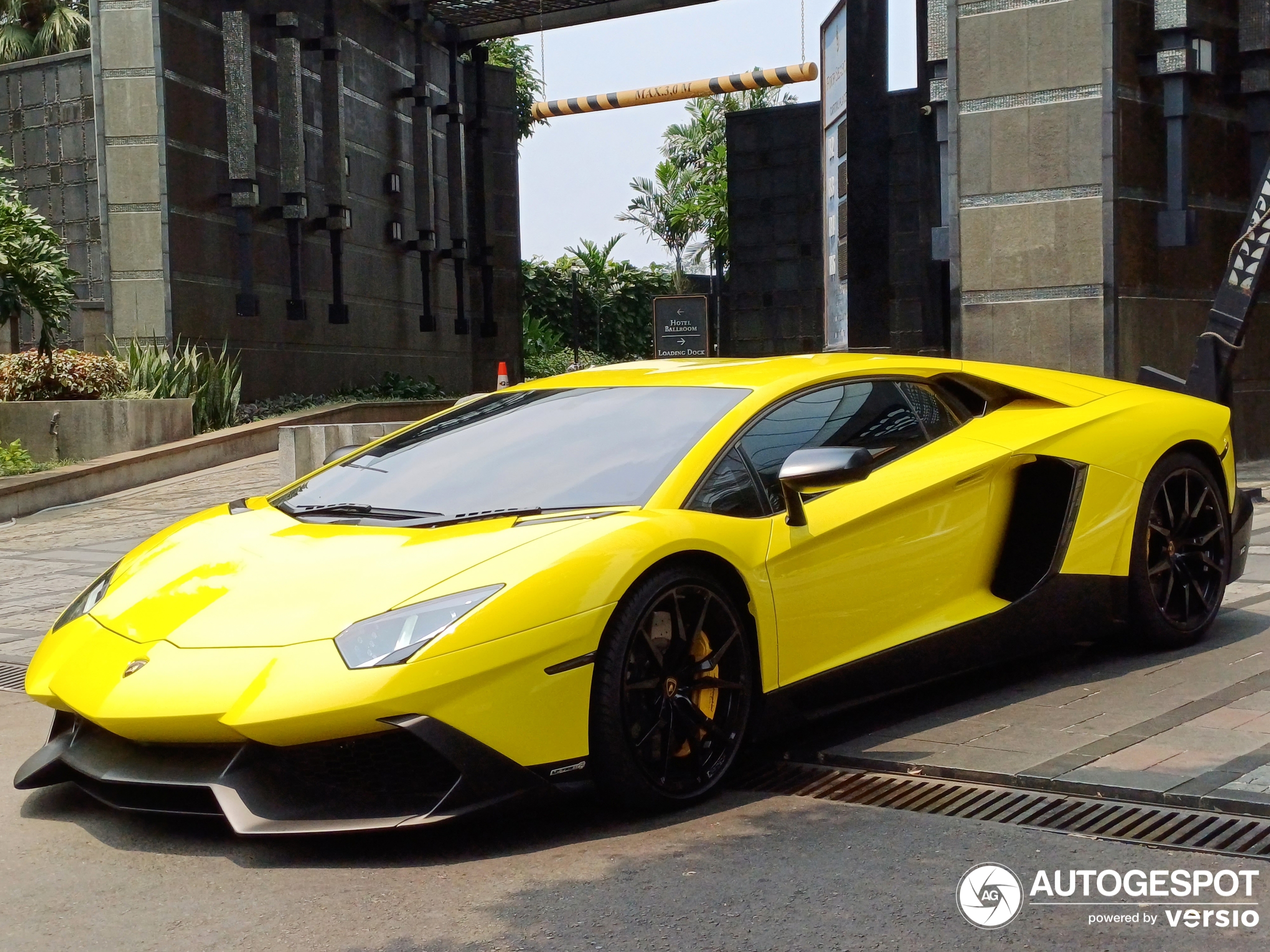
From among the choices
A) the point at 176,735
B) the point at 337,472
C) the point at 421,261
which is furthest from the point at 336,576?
the point at 421,261

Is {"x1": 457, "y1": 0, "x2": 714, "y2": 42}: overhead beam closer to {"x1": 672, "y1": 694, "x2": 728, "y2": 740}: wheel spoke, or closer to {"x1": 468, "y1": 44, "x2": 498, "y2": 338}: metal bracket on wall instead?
{"x1": 468, "y1": 44, "x2": 498, "y2": 338}: metal bracket on wall

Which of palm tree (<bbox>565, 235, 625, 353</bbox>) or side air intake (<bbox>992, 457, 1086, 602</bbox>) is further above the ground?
palm tree (<bbox>565, 235, 625, 353</bbox>)

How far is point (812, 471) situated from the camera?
415cm

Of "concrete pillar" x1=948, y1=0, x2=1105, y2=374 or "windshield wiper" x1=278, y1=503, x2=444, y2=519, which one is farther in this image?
"concrete pillar" x1=948, y1=0, x2=1105, y2=374

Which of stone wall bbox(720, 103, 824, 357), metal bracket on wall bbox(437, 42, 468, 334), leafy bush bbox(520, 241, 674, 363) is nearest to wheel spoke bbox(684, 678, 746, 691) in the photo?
metal bracket on wall bbox(437, 42, 468, 334)

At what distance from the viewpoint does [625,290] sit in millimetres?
44312

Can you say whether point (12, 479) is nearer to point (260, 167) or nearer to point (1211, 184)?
point (260, 167)

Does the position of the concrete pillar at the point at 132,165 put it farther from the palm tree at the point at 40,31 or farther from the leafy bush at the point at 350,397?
the palm tree at the point at 40,31

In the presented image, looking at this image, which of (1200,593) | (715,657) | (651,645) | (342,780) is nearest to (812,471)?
(715,657)

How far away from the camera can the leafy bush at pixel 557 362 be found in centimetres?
3136

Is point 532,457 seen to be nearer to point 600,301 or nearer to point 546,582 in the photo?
point 546,582

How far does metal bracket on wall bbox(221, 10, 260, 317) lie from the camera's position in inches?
720

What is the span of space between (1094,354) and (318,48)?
12.0 metres

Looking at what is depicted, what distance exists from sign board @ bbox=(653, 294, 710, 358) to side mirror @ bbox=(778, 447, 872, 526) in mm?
11647
